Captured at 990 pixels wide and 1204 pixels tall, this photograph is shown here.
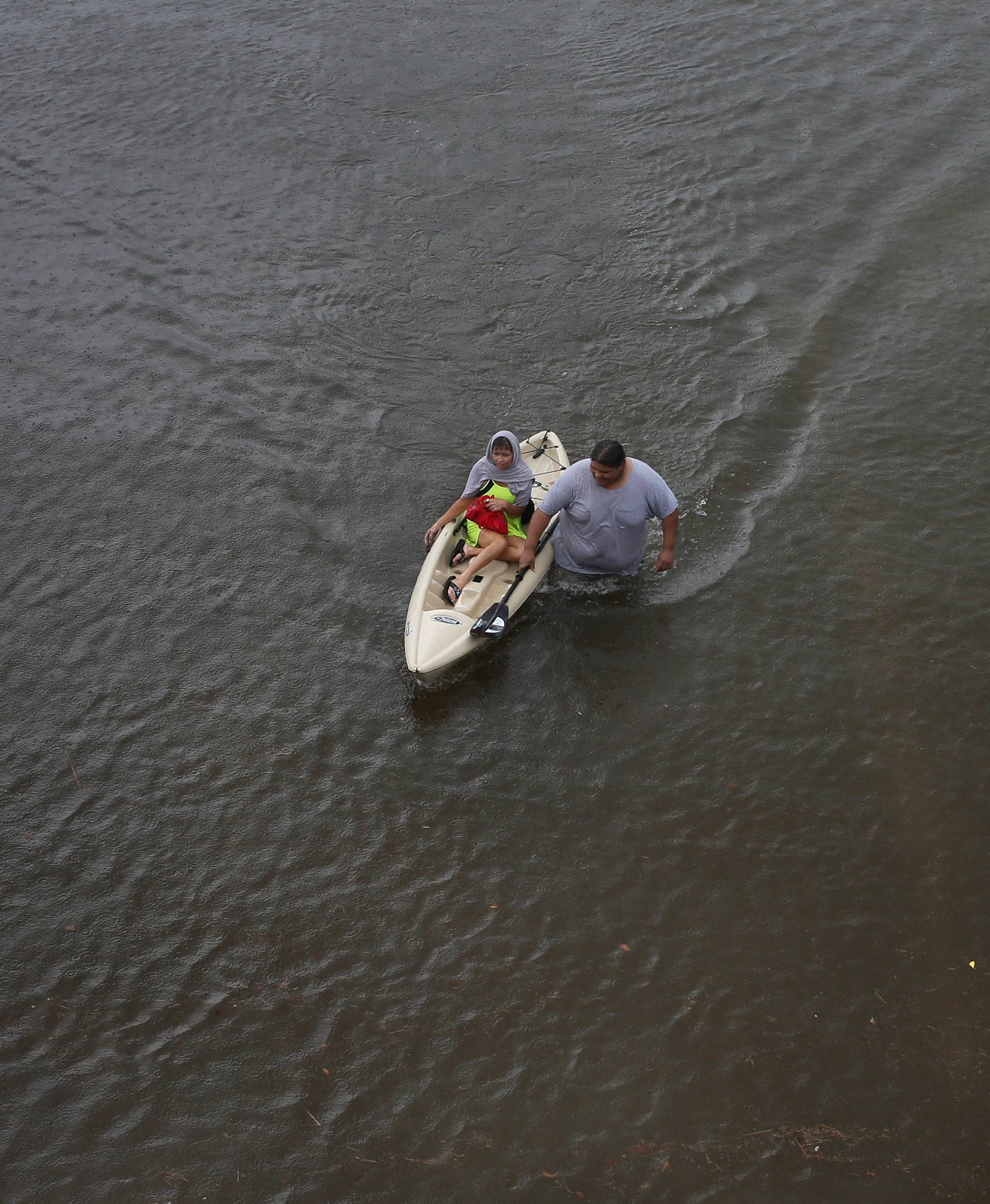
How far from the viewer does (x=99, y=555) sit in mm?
8648

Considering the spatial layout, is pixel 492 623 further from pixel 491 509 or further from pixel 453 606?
pixel 491 509

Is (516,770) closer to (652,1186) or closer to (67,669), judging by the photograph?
(652,1186)

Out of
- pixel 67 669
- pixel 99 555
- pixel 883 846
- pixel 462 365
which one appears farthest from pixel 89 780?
pixel 462 365

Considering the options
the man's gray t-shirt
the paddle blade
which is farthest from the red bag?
the paddle blade

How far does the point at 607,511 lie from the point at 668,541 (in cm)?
55

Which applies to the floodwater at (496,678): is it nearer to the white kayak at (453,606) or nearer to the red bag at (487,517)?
the white kayak at (453,606)

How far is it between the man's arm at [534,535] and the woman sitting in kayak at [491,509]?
18cm

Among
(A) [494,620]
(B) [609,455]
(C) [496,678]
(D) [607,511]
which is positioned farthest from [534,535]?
(C) [496,678]

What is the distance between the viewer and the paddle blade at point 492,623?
24.3 ft

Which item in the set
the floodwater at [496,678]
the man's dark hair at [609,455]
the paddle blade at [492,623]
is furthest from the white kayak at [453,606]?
the man's dark hair at [609,455]

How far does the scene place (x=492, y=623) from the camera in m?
7.42

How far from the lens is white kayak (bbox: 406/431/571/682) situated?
7.28 meters

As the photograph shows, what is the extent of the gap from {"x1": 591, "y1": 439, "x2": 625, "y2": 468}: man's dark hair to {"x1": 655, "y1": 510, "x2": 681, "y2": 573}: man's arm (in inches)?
28.0

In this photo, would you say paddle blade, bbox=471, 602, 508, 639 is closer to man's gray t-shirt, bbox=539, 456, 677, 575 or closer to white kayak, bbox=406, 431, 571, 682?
white kayak, bbox=406, 431, 571, 682
